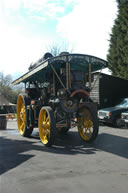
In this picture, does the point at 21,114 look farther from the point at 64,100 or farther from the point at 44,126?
the point at 64,100

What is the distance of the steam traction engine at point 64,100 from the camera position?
7.49 metres

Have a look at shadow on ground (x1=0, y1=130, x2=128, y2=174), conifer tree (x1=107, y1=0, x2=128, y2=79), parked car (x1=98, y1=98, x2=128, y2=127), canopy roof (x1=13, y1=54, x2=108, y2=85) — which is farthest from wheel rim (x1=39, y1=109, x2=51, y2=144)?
conifer tree (x1=107, y1=0, x2=128, y2=79)

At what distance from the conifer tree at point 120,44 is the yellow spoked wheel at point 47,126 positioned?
16.6 meters

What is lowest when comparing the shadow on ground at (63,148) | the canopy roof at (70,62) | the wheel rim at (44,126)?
the shadow on ground at (63,148)

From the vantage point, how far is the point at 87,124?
319 inches

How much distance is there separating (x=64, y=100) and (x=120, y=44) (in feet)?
60.0

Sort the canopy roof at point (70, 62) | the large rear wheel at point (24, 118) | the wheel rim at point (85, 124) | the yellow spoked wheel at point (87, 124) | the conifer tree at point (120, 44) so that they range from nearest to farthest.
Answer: the canopy roof at point (70, 62) → the yellow spoked wheel at point (87, 124) → the wheel rim at point (85, 124) → the large rear wheel at point (24, 118) → the conifer tree at point (120, 44)

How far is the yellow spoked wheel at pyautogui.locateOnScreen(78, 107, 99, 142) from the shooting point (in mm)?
7609

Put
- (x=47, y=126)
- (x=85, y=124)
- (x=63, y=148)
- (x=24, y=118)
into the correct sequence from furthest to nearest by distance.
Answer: (x=24, y=118)
(x=85, y=124)
(x=47, y=126)
(x=63, y=148)

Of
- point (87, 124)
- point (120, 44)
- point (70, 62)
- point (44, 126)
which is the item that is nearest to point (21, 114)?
point (44, 126)

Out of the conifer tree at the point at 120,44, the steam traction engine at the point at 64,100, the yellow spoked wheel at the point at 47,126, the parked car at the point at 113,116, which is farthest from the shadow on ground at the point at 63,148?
the conifer tree at the point at 120,44

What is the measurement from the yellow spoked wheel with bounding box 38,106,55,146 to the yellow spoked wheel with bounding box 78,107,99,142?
4.35 feet

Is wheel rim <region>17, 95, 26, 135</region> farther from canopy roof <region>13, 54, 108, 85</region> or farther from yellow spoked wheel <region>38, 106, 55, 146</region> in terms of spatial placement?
yellow spoked wheel <region>38, 106, 55, 146</region>

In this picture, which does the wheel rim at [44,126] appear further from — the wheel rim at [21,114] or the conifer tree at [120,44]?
the conifer tree at [120,44]
